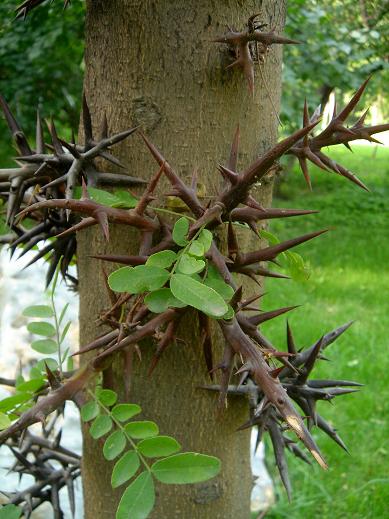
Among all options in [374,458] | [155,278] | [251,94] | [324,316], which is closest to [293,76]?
[324,316]

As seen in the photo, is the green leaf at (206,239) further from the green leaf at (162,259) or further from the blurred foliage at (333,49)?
the blurred foliage at (333,49)

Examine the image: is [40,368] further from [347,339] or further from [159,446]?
[347,339]

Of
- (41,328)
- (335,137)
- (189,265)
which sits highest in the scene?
(335,137)

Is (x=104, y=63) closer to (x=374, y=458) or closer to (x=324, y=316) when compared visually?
(x=374, y=458)

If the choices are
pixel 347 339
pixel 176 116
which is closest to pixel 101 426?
pixel 176 116

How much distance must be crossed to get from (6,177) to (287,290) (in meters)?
2.99

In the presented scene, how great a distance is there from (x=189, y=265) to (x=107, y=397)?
0.69 ft

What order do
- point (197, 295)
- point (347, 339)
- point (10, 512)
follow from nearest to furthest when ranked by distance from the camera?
point (197, 295), point (10, 512), point (347, 339)

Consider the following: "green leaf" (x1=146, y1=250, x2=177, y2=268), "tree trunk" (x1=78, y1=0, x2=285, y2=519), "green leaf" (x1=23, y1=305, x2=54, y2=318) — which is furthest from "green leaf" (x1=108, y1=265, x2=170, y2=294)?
"green leaf" (x1=23, y1=305, x2=54, y2=318)

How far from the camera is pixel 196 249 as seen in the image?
0.58 meters

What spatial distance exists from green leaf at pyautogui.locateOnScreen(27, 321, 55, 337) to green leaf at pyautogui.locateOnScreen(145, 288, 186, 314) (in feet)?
1.04

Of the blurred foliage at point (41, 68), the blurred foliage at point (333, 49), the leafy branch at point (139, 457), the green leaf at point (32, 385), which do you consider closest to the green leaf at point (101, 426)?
the leafy branch at point (139, 457)

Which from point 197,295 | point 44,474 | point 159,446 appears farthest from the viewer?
point 44,474

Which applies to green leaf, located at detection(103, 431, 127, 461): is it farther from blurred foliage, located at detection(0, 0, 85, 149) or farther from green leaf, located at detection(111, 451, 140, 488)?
blurred foliage, located at detection(0, 0, 85, 149)
